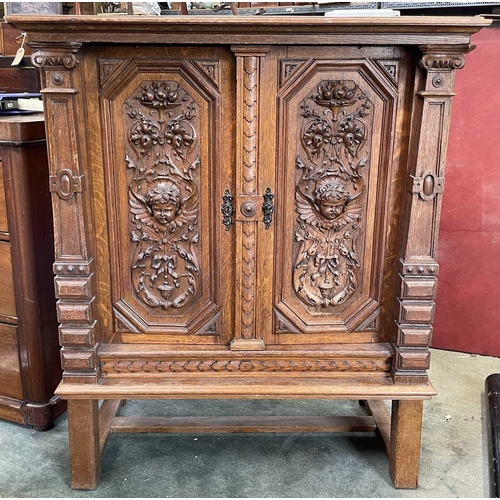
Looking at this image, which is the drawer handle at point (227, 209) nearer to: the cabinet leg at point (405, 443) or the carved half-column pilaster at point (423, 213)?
the carved half-column pilaster at point (423, 213)

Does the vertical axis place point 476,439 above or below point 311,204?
below

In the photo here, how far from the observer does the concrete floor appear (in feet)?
6.43

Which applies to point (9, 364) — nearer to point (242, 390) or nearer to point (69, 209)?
point (69, 209)

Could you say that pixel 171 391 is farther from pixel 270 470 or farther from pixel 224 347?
pixel 270 470

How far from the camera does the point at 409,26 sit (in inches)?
61.8

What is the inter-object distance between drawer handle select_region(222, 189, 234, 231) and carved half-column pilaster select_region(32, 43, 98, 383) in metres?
0.42

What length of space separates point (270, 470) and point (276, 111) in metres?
1.27

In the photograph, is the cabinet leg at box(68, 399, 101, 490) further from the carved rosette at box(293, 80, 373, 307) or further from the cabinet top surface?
the cabinet top surface

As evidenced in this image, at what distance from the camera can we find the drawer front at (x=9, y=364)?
7.29 feet

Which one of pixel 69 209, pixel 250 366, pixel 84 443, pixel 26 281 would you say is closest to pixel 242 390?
pixel 250 366

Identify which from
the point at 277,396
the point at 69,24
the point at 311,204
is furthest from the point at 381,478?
the point at 69,24

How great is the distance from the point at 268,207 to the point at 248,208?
6 centimetres

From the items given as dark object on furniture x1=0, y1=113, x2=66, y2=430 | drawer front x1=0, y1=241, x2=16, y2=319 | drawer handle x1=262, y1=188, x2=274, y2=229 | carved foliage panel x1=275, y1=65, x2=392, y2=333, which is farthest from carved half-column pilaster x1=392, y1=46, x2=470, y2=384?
drawer front x1=0, y1=241, x2=16, y2=319

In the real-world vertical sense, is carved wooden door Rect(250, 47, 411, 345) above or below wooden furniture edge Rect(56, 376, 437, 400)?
above
